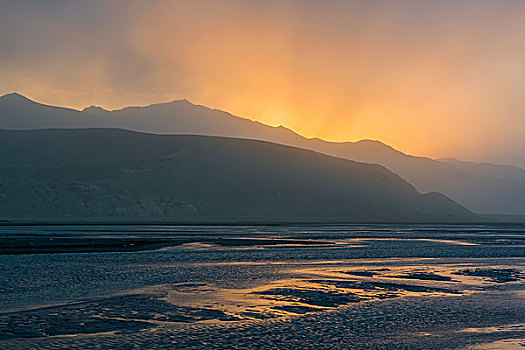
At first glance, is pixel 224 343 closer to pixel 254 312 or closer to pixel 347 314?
pixel 254 312

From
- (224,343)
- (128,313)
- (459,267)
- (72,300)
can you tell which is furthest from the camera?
(459,267)

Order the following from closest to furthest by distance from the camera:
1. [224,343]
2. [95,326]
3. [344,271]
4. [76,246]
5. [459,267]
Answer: [224,343] → [95,326] → [344,271] → [459,267] → [76,246]

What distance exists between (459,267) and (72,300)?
112ft

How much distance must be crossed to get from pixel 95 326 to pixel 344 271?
89.2 ft

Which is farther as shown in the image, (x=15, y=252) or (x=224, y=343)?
(x=15, y=252)

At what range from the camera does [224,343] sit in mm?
22703

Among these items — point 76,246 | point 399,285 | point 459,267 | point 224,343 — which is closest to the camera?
point 224,343

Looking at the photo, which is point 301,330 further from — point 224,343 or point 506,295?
point 506,295

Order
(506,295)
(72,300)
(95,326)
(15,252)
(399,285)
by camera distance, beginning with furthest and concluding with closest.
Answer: (15,252), (399,285), (506,295), (72,300), (95,326)

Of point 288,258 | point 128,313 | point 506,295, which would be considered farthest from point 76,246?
point 506,295

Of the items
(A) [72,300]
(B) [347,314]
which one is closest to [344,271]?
(B) [347,314]

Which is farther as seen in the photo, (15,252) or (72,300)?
(15,252)

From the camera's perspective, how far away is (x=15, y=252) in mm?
59906

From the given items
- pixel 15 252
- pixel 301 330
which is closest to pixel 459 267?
pixel 301 330
